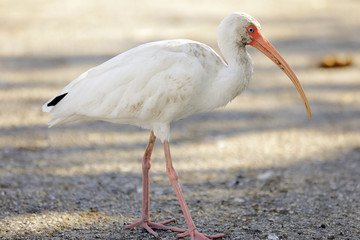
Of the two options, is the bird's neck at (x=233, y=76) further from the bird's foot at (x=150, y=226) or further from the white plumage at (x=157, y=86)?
the bird's foot at (x=150, y=226)

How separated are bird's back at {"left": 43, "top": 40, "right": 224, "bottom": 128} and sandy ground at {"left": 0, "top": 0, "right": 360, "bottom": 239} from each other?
97 cm

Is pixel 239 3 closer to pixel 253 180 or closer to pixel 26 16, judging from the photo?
pixel 26 16

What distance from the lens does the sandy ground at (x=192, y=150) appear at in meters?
4.75

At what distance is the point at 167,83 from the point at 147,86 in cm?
17

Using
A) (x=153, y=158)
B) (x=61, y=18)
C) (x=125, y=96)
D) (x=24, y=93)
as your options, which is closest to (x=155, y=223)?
(x=125, y=96)

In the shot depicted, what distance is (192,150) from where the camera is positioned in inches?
254

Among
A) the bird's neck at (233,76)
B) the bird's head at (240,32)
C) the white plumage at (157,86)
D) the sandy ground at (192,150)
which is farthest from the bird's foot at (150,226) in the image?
Result: the bird's head at (240,32)

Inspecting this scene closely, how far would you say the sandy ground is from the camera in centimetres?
475

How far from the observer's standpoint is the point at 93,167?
19.4 ft

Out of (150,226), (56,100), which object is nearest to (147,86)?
(56,100)

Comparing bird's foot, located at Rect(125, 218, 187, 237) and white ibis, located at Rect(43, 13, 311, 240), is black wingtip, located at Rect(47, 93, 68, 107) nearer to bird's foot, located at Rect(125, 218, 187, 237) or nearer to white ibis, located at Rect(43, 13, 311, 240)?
white ibis, located at Rect(43, 13, 311, 240)

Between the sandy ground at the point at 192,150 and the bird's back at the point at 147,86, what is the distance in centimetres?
97

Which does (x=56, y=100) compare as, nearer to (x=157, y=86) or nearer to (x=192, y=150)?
(x=157, y=86)

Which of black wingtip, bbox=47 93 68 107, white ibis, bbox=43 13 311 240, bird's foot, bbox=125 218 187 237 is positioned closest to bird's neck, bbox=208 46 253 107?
white ibis, bbox=43 13 311 240
